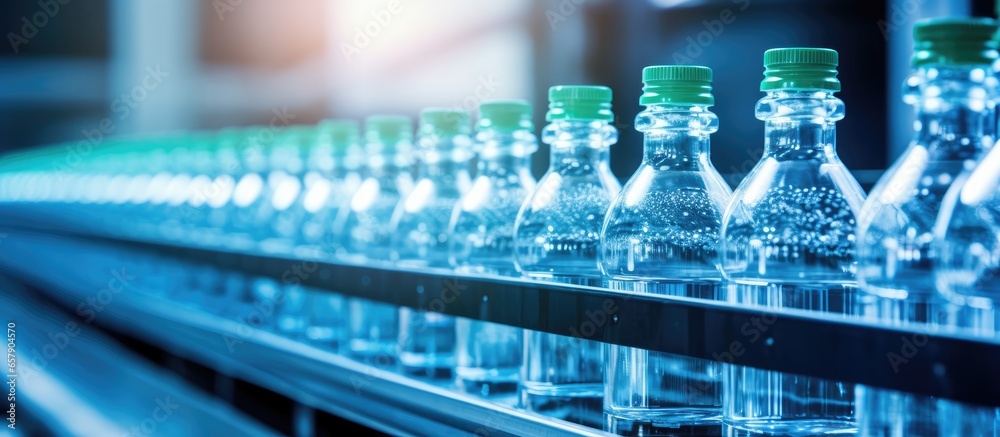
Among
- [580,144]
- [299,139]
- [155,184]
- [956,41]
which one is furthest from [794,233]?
[155,184]

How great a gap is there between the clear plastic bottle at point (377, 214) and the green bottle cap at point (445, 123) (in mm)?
163

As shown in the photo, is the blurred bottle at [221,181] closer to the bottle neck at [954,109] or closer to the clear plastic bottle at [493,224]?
the clear plastic bottle at [493,224]

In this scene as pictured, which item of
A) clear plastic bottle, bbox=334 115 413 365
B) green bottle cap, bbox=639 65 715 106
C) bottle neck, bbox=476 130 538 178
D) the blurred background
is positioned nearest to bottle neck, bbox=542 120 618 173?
bottle neck, bbox=476 130 538 178

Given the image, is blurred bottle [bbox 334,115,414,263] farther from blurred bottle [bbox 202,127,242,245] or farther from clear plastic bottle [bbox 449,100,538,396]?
blurred bottle [bbox 202,127,242,245]

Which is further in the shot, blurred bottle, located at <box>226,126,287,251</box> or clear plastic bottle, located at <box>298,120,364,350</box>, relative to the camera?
blurred bottle, located at <box>226,126,287,251</box>

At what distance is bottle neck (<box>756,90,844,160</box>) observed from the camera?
885 mm

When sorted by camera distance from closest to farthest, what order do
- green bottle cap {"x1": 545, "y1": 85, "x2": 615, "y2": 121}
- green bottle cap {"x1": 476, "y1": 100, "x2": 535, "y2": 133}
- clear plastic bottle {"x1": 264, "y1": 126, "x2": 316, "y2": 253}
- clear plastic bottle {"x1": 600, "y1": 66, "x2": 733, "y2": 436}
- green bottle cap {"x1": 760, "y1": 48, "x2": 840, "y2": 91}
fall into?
green bottle cap {"x1": 760, "y1": 48, "x2": 840, "y2": 91} → clear plastic bottle {"x1": 600, "y1": 66, "x2": 733, "y2": 436} → green bottle cap {"x1": 545, "y1": 85, "x2": 615, "y2": 121} → green bottle cap {"x1": 476, "y1": 100, "x2": 535, "y2": 133} → clear plastic bottle {"x1": 264, "y1": 126, "x2": 316, "y2": 253}

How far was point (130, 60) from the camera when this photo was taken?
201 inches

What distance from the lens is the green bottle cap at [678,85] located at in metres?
0.93

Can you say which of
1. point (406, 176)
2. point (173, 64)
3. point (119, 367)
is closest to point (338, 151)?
point (406, 176)

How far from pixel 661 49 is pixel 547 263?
1.45 meters

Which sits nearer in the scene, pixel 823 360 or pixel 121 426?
pixel 823 360

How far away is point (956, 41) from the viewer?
68cm

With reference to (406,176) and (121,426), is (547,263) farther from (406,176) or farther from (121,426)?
(121,426)
